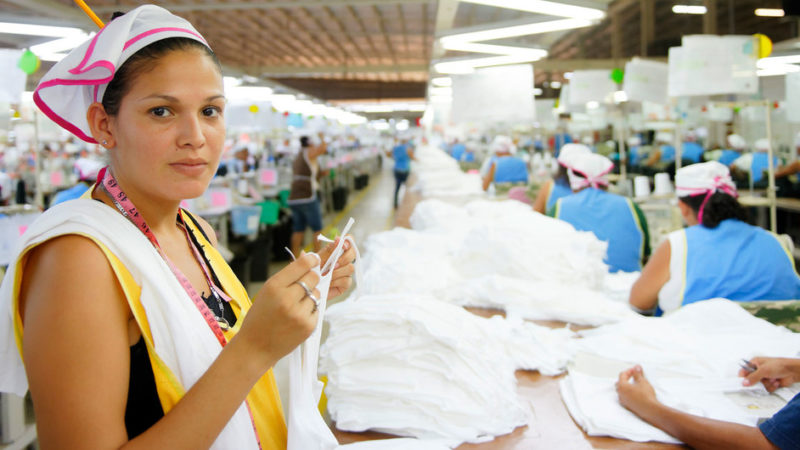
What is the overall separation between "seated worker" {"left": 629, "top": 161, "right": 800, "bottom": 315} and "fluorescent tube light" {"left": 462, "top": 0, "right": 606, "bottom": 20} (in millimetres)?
936

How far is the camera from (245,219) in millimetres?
6660

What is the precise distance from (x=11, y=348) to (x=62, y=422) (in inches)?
8.0

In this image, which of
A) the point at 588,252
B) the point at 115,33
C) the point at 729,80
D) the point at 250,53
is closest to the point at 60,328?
the point at 115,33

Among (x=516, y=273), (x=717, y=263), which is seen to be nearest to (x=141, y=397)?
(x=516, y=273)

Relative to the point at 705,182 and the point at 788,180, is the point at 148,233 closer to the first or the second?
the point at 705,182

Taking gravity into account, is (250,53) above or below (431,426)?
above

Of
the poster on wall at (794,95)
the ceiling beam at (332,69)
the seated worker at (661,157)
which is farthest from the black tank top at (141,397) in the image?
the ceiling beam at (332,69)

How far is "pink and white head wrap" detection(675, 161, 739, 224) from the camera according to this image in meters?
2.68

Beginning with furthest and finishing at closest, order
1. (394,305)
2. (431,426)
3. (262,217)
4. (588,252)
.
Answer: (262,217), (588,252), (394,305), (431,426)

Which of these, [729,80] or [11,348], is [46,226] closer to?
[11,348]

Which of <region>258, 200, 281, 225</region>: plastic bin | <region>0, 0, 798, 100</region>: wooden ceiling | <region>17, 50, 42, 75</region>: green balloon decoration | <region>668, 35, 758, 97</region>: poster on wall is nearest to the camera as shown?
<region>17, 50, 42, 75</region>: green balloon decoration

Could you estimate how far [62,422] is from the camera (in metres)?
0.74

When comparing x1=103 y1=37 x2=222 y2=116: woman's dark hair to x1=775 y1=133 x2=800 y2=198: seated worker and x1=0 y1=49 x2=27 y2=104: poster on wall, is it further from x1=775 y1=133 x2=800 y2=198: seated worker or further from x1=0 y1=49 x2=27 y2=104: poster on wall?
x1=775 y1=133 x2=800 y2=198: seated worker

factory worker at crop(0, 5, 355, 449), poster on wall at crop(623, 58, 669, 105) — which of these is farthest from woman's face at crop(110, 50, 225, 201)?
poster on wall at crop(623, 58, 669, 105)
